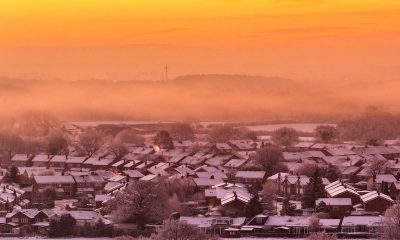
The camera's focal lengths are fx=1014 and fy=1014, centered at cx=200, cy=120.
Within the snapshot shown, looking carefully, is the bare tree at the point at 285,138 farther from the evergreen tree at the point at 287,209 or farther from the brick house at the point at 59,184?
the evergreen tree at the point at 287,209

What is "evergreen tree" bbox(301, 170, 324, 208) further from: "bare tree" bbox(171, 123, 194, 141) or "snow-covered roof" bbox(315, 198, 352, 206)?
"bare tree" bbox(171, 123, 194, 141)

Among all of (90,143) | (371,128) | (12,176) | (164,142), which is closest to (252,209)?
(12,176)

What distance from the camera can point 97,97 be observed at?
369 ft

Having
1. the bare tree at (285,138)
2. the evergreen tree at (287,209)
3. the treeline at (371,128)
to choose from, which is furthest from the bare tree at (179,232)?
the treeline at (371,128)

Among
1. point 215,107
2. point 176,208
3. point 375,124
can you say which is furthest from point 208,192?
point 215,107

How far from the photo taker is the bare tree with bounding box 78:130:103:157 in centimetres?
4400

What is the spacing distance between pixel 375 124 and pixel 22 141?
68.5ft

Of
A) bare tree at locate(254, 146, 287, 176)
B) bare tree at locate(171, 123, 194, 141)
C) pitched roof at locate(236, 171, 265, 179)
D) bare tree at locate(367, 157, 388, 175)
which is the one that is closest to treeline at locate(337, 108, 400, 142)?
bare tree at locate(171, 123, 194, 141)

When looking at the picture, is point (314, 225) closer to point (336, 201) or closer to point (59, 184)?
point (336, 201)

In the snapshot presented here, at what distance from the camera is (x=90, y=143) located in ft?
149

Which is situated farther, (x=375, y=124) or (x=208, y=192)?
(x=375, y=124)

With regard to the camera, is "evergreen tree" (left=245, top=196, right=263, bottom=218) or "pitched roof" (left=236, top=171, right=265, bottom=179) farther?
"pitched roof" (left=236, top=171, right=265, bottom=179)

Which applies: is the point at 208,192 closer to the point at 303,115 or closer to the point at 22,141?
the point at 22,141

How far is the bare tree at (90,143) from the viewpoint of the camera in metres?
44.0
